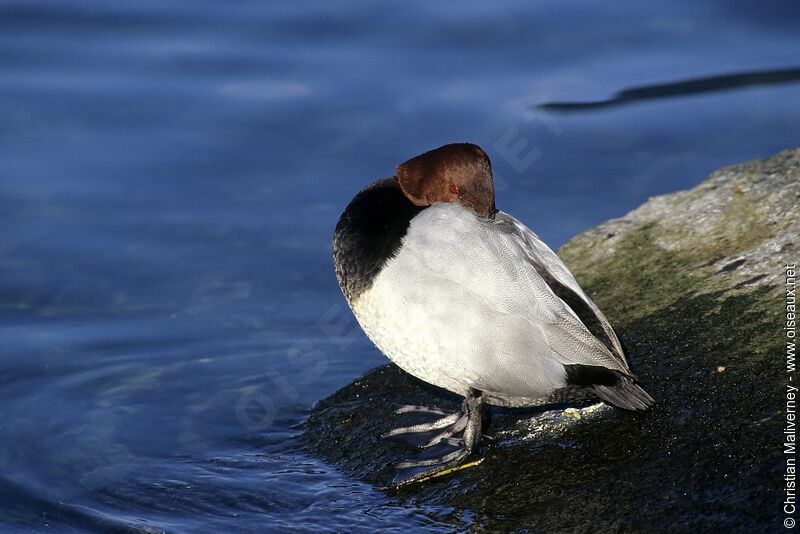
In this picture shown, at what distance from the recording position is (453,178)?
373 cm

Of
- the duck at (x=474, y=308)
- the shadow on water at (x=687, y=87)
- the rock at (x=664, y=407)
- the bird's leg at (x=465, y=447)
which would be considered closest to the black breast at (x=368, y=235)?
the duck at (x=474, y=308)

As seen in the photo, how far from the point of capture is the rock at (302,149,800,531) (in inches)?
118

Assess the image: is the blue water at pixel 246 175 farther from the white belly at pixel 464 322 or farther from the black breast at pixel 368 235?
the black breast at pixel 368 235

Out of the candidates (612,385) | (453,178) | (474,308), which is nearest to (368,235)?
(453,178)

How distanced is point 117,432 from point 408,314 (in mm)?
1834

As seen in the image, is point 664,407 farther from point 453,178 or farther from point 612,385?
point 453,178

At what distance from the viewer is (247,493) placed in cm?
374

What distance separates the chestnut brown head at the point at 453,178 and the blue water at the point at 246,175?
1.05 metres

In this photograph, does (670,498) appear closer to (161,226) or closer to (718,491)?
(718,491)

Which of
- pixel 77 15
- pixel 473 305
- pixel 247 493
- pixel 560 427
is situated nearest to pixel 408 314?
pixel 473 305

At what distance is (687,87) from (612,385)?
4.51m

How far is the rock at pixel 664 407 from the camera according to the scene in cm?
300

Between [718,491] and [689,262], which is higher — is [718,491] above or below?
below

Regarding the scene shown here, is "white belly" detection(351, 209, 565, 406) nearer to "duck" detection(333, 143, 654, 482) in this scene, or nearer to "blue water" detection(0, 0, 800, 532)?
"duck" detection(333, 143, 654, 482)
